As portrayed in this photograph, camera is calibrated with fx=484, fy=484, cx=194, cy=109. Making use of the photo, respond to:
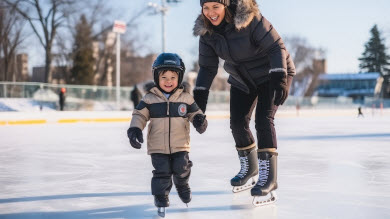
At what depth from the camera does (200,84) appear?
10.4 feet

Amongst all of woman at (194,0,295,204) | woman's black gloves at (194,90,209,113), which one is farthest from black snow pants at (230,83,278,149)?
woman's black gloves at (194,90,209,113)

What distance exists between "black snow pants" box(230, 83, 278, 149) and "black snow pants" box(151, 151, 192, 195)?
603 millimetres

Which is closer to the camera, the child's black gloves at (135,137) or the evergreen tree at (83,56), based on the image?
the child's black gloves at (135,137)

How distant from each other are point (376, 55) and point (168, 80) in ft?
225

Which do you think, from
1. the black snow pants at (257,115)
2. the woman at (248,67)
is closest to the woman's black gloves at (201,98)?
the woman at (248,67)

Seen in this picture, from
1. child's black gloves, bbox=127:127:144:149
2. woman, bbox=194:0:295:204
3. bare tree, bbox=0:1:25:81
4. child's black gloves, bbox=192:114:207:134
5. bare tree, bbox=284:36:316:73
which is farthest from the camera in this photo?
bare tree, bbox=284:36:316:73

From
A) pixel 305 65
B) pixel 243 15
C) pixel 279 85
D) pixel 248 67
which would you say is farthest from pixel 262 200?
pixel 305 65

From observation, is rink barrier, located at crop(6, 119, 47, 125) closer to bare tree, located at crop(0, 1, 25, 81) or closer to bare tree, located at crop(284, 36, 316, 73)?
bare tree, located at crop(0, 1, 25, 81)

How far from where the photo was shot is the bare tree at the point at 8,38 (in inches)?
1145

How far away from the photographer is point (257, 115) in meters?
3.06

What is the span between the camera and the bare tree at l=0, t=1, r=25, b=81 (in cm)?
2910

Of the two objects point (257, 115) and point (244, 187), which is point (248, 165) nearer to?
point (244, 187)

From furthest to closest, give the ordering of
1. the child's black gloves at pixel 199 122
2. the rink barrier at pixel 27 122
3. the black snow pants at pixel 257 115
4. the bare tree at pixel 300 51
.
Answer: the bare tree at pixel 300 51, the rink barrier at pixel 27 122, the black snow pants at pixel 257 115, the child's black gloves at pixel 199 122

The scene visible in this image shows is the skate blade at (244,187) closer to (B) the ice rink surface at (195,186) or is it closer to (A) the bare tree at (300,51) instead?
(B) the ice rink surface at (195,186)
